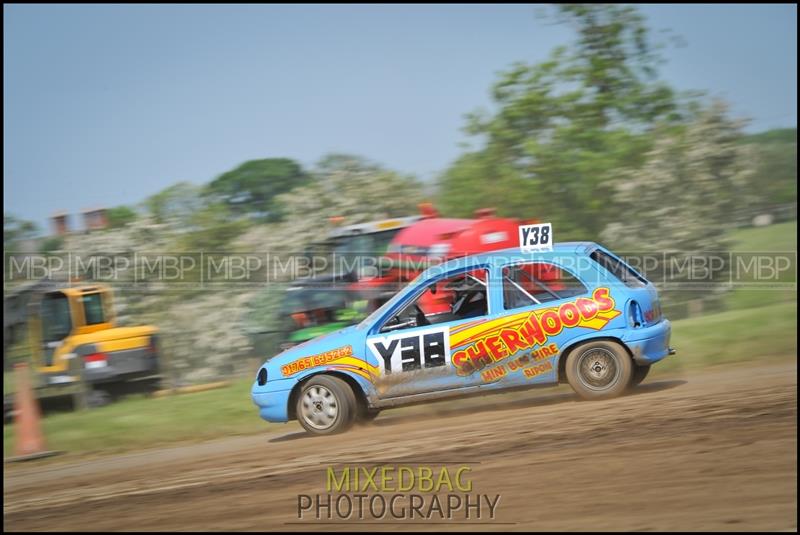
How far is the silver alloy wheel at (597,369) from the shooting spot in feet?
26.6

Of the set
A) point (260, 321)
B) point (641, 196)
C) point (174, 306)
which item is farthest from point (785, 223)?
point (174, 306)

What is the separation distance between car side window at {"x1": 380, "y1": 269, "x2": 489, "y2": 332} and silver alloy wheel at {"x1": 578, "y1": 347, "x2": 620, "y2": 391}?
102 cm

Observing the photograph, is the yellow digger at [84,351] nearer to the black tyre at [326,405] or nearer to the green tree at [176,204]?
the green tree at [176,204]

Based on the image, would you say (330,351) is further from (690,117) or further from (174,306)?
(690,117)

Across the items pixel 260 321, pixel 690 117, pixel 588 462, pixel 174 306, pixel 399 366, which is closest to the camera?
pixel 588 462

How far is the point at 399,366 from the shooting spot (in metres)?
8.22

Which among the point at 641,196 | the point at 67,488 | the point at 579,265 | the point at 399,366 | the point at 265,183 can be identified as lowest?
the point at 67,488

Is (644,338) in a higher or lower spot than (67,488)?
higher

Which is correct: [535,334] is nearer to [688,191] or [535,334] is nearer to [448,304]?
[448,304]

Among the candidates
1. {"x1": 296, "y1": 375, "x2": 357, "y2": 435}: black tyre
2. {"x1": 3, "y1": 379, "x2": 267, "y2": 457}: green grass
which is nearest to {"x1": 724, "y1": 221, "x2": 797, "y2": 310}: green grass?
{"x1": 3, "y1": 379, "x2": 267, "y2": 457}: green grass

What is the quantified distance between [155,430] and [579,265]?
550 cm

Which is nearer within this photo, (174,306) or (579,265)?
(579,265)

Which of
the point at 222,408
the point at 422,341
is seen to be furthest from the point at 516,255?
the point at 222,408

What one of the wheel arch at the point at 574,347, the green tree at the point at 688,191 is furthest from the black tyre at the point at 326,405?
the green tree at the point at 688,191
